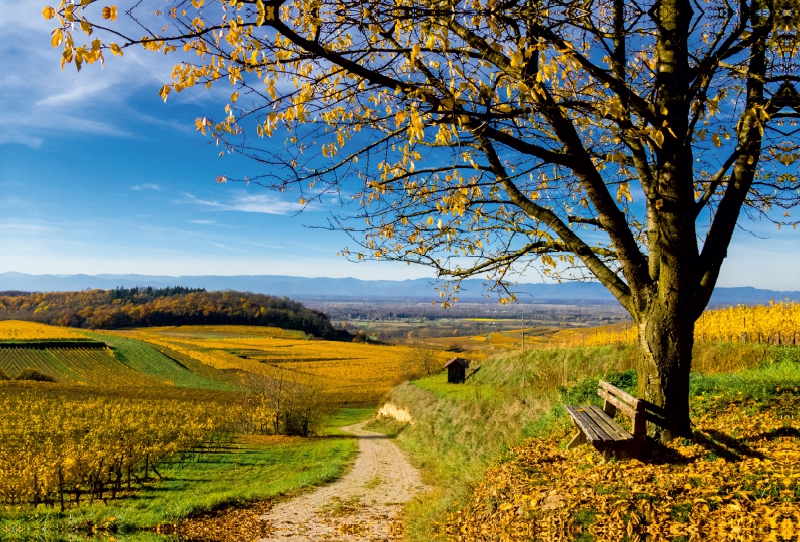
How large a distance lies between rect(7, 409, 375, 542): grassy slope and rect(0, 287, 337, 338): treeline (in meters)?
86.2

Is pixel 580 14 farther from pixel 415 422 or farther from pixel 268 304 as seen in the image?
pixel 268 304

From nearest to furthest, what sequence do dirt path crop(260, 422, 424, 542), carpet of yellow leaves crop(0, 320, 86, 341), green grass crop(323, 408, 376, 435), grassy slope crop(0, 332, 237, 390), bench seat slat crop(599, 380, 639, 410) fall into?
bench seat slat crop(599, 380, 639, 410), dirt path crop(260, 422, 424, 542), green grass crop(323, 408, 376, 435), grassy slope crop(0, 332, 237, 390), carpet of yellow leaves crop(0, 320, 86, 341)

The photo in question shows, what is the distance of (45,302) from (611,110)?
15558cm

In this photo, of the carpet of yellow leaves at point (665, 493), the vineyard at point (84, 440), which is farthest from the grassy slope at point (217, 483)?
the carpet of yellow leaves at point (665, 493)

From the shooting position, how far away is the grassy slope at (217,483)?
952cm

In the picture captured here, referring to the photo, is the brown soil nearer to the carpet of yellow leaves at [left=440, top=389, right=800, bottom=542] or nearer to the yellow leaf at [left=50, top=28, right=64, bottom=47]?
the carpet of yellow leaves at [left=440, top=389, right=800, bottom=542]

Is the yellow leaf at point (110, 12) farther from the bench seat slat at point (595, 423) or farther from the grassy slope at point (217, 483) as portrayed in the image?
the grassy slope at point (217, 483)

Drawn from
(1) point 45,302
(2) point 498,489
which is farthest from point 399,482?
(1) point 45,302

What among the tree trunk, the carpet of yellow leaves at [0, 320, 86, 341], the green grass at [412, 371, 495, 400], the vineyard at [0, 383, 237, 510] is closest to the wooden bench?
the tree trunk

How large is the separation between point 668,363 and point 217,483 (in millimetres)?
16608

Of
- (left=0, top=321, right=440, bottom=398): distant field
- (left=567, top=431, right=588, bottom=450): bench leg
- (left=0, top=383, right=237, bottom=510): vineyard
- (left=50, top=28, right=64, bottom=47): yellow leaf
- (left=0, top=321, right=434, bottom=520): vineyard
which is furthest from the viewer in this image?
(left=0, top=321, right=440, bottom=398): distant field

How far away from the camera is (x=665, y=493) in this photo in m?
4.66

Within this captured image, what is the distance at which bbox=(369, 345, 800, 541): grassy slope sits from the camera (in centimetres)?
909

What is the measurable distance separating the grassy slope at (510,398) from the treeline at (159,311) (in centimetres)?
8870
